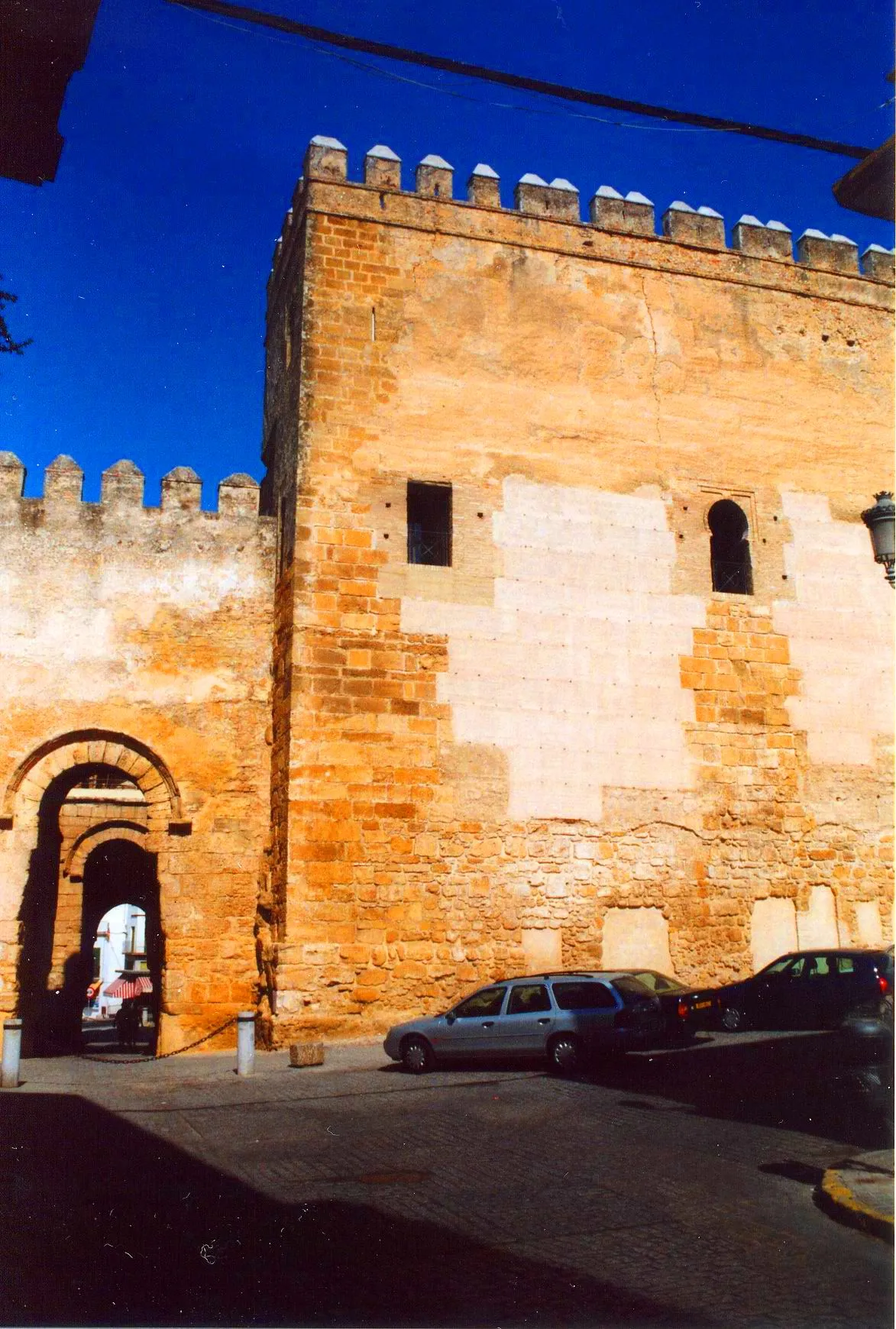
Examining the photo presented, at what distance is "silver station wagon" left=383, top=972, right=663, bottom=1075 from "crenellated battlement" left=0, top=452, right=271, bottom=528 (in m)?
7.03

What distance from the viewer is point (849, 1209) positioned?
18.5 ft

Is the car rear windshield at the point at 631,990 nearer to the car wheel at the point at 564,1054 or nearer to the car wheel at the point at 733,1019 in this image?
the car wheel at the point at 564,1054

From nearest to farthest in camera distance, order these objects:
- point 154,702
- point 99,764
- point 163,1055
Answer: point 163,1055 < point 99,764 < point 154,702

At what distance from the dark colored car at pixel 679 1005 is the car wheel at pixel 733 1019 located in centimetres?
21

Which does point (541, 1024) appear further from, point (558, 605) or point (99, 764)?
point (99, 764)

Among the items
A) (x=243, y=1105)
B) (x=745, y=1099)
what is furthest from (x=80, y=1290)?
(x=745, y=1099)

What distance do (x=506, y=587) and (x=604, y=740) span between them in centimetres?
237

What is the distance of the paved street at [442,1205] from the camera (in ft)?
15.3

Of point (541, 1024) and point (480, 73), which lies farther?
point (541, 1024)

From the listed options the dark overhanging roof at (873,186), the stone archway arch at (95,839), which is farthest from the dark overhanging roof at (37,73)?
the stone archway arch at (95,839)

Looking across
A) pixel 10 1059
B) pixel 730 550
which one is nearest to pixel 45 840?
pixel 10 1059

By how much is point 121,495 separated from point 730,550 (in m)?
8.62

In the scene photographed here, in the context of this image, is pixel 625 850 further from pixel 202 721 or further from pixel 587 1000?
pixel 202 721

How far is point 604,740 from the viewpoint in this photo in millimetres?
14203
